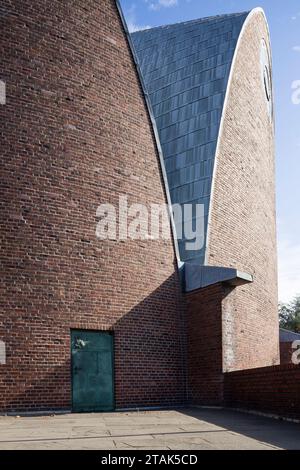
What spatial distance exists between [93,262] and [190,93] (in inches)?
429

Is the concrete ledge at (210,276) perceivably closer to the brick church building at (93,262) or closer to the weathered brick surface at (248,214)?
the brick church building at (93,262)

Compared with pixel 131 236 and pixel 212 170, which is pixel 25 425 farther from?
pixel 212 170

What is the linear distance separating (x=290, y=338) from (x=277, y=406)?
16750mm

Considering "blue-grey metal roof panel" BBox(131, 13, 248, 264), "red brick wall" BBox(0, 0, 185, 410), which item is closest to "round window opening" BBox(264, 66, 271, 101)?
"blue-grey metal roof panel" BBox(131, 13, 248, 264)

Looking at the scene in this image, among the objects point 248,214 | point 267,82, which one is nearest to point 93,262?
point 248,214

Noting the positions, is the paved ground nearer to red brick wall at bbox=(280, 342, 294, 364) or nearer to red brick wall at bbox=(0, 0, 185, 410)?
red brick wall at bbox=(0, 0, 185, 410)

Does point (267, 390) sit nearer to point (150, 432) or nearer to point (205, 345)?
Result: point (205, 345)

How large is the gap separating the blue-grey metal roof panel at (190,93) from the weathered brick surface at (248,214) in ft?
1.59

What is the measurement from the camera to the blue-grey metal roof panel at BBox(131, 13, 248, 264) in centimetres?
1873

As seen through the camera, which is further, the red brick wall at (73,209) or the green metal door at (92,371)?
the green metal door at (92,371)

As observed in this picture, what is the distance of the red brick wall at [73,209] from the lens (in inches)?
470

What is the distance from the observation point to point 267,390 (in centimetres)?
1138

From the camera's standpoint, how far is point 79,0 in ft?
45.6

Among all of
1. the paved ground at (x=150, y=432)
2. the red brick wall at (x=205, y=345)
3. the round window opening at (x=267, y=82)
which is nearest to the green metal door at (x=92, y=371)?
the paved ground at (x=150, y=432)
